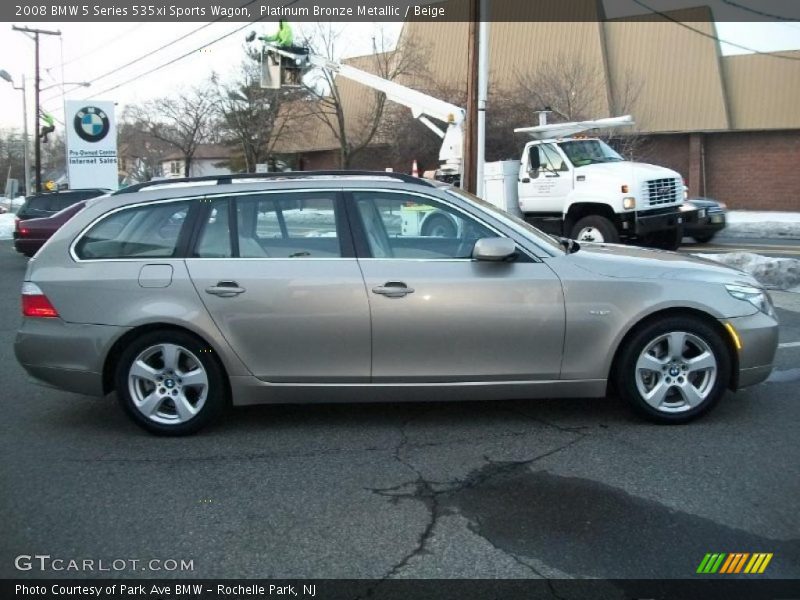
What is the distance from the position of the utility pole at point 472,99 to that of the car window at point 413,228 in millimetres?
8902

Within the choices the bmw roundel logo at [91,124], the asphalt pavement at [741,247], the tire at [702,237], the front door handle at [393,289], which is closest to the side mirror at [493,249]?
the front door handle at [393,289]

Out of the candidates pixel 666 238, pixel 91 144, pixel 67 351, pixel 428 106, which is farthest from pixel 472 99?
pixel 91 144

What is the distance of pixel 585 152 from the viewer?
14.5 metres

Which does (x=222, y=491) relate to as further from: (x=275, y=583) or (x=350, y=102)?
(x=350, y=102)

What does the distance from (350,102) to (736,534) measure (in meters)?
40.9

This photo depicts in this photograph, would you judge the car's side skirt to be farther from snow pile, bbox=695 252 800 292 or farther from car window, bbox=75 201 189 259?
snow pile, bbox=695 252 800 292

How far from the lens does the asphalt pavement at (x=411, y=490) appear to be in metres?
3.42

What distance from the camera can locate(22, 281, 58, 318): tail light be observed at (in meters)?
4.98

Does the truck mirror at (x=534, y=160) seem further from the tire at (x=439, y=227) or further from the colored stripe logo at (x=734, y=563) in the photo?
the colored stripe logo at (x=734, y=563)

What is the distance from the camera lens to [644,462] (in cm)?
441

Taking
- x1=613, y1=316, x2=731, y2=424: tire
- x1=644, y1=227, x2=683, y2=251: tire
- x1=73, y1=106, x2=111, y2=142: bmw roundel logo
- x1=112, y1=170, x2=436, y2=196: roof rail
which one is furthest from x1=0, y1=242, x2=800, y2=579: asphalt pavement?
x1=73, y1=106, x2=111, y2=142: bmw roundel logo

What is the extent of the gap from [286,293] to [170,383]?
0.99 metres

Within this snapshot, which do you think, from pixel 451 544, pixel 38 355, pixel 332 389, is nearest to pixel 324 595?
pixel 451 544

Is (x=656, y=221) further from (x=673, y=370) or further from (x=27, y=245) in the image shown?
(x=27, y=245)
